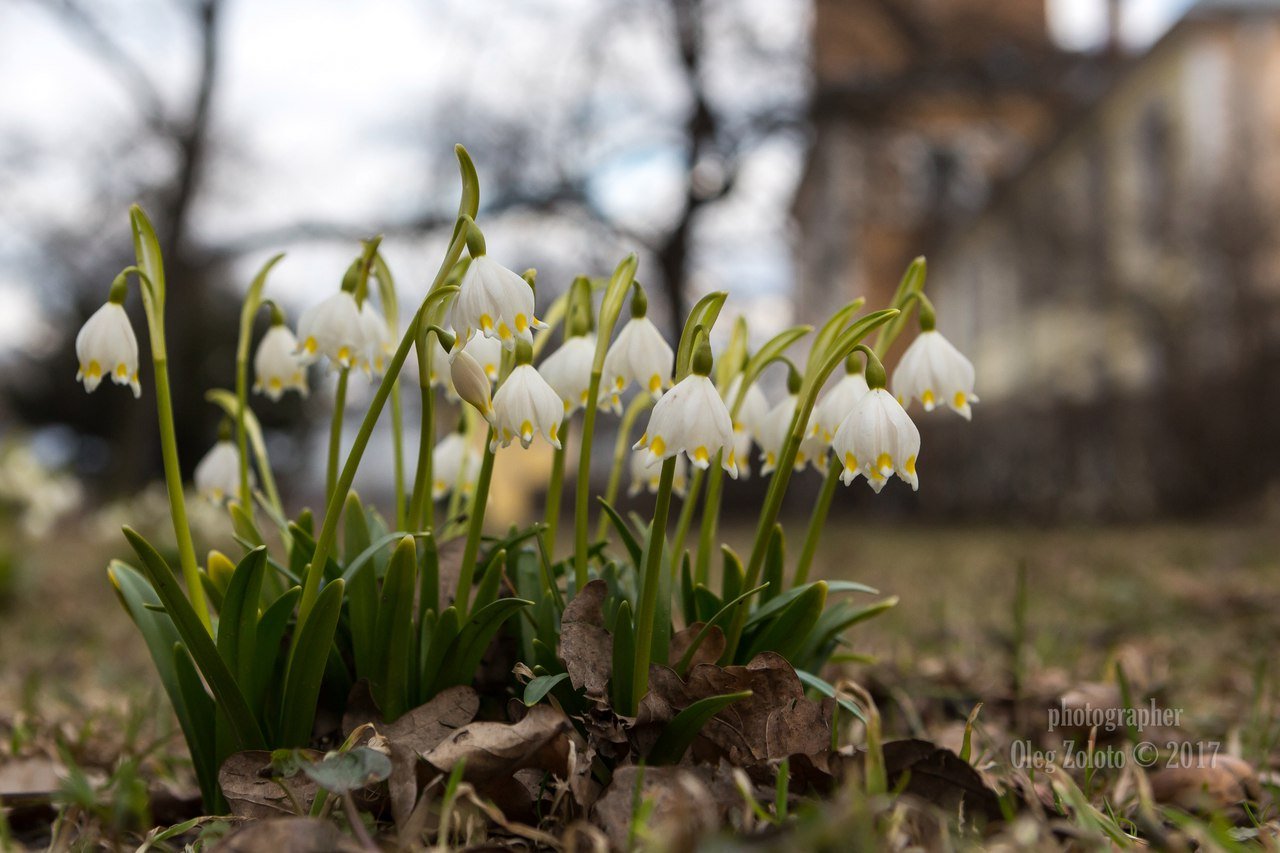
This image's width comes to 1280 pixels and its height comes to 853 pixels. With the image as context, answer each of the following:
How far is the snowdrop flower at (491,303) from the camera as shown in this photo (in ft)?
4.10

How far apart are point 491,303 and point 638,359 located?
0.25m

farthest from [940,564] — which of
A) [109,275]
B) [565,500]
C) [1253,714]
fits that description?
[109,275]

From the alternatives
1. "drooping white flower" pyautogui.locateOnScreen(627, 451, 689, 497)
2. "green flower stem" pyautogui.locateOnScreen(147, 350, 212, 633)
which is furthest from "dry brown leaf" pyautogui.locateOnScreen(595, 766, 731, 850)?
"green flower stem" pyautogui.locateOnScreen(147, 350, 212, 633)

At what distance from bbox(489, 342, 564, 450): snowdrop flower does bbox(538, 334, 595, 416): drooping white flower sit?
17 centimetres

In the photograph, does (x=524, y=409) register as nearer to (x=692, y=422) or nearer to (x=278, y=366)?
(x=692, y=422)

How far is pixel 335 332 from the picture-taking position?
143 centimetres

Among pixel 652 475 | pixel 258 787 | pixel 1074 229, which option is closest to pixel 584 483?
pixel 652 475

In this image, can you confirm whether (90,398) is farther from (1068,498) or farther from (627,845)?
(627,845)

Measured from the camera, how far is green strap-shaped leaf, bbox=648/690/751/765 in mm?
1258

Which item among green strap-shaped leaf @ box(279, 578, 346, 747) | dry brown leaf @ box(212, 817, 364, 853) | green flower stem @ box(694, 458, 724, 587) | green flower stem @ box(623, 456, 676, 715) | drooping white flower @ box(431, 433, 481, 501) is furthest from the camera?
drooping white flower @ box(431, 433, 481, 501)

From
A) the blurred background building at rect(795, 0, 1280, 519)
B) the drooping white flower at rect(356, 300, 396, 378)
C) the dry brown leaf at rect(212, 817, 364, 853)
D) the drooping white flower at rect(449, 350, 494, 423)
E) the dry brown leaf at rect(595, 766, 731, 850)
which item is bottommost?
the dry brown leaf at rect(212, 817, 364, 853)

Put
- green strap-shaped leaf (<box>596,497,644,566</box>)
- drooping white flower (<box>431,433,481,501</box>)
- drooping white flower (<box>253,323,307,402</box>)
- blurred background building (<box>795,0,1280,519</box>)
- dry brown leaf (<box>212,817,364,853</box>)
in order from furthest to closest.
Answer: blurred background building (<box>795,0,1280,519</box>) → drooping white flower (<box>431,433,481,501</box>) → drooping white flower (<box>253,323,307,402</box>) → green strap-shaped leaf (<box>596,497,644,566</box>) → dry brown leaf (<box>212,817,364,853</box>)

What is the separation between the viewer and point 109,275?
1631 centimetres

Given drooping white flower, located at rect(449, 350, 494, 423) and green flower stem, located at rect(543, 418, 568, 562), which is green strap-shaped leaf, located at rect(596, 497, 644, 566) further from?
drooping white flower, located at rect(449, 350, 494, 423)
